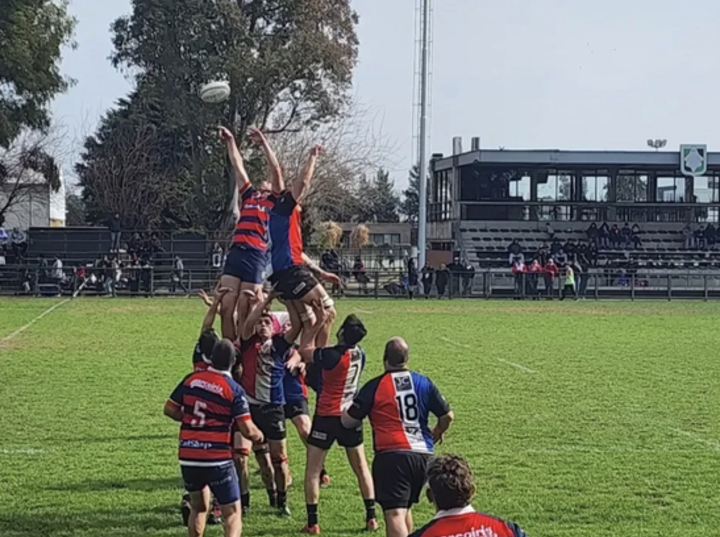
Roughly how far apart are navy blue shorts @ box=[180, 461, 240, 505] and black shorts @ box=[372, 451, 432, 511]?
3.08 ft

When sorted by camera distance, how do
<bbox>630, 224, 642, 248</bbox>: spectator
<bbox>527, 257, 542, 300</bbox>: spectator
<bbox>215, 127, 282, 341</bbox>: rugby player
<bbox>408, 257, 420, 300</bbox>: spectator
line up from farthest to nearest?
<bbox>630, 224, 642, 248</bbox>: spectator, <bbox>527, 257, 542, 300</bbox>: spectator, <bbox>408, 257, 420, 300</bbox>: spectator, <bbox>215, 127, 282, 341</bbox>: rugby player

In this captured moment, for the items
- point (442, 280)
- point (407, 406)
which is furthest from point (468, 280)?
point (407, 406)

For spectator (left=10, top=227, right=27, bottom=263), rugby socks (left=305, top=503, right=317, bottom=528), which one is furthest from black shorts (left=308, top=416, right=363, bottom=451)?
spectator (left=10, top=227, right=27, bottom=263)

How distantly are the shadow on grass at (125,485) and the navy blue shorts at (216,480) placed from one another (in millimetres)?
2504

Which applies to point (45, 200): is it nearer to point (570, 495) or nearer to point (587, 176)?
point (587, 176)

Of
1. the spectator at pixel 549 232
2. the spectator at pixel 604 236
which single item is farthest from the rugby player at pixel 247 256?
the spectator at pixel 549 232

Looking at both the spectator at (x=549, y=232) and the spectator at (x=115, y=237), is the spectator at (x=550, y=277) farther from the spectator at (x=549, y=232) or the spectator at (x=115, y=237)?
the spectator at (x=115, y=237)

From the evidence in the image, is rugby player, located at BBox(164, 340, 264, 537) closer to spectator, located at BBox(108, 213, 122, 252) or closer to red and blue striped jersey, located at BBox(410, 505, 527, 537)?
red and blue striped jersey, located at BBox(410, 505, 527, 537)

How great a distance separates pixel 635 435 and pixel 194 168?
40.7 metres

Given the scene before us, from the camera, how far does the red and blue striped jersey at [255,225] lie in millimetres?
9664

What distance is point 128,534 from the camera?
7.98 m

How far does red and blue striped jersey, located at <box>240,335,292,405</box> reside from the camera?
342 inches

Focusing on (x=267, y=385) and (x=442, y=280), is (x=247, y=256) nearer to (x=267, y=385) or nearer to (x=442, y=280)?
(x=267, y=385)

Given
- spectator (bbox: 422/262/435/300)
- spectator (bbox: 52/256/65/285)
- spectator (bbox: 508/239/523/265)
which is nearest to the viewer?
spectator (bbox: 52/256/65/285)
